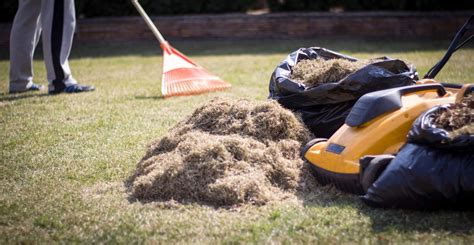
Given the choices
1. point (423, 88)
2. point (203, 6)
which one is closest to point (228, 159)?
point (423, 88)

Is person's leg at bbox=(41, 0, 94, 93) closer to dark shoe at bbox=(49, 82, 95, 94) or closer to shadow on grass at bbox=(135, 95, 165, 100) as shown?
dark shoe at bbox=(49, 82, 95, 94)

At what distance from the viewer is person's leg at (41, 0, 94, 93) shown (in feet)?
20.9

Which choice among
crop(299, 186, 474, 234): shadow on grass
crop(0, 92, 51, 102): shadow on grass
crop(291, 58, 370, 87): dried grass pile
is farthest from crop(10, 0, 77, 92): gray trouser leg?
crop(299, 186, 474, 234): shadow on grass

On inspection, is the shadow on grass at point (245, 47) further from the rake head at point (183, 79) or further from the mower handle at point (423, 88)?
the mower handle at point (423, 88)

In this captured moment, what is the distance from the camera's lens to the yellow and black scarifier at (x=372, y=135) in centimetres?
309

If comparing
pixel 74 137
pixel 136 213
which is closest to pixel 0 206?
pixel 136 213

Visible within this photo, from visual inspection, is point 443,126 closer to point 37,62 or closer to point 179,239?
point 179,239

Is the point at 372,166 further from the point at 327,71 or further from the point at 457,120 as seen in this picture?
Answer: the point at 327,71

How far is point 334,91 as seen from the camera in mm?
3770

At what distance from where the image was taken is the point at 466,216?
2.84 metres

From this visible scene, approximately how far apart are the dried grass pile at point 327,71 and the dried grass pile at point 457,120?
0.95 metres

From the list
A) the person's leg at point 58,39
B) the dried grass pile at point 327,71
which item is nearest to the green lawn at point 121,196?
the person's leg at point 58,39

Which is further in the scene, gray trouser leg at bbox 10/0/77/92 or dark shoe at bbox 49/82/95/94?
dark shoe at bbox 49/82/95/94

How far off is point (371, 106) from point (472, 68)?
175 inches
